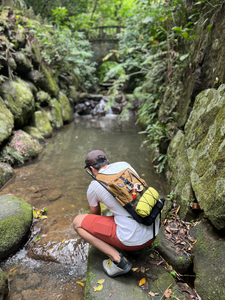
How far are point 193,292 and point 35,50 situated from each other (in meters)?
10.2

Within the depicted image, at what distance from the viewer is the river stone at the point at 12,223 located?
259 cm

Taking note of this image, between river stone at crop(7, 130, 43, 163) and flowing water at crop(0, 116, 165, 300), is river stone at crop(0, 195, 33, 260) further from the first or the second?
river stone at crop(7, 130, 43, 163)

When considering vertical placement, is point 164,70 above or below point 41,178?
above

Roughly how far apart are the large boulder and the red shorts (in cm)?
410

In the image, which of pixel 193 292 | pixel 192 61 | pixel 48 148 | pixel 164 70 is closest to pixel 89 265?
pixel 193 292

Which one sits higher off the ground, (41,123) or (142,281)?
(142,281)

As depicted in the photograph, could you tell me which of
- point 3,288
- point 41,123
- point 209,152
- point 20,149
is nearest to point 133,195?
point 209,152

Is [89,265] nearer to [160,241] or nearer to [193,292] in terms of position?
[160,241]

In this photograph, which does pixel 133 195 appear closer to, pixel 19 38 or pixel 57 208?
pixel 57 208

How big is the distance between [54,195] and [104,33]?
2120 centimetres

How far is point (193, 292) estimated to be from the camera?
1858mm

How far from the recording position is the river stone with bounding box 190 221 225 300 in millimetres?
1672

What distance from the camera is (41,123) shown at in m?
8.34

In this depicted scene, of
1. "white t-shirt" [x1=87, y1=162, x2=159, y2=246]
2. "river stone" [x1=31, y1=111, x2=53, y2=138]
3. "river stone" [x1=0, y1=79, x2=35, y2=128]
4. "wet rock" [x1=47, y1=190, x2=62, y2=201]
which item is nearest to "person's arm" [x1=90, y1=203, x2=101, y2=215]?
"white t-shirt" [x1=87, y1=162, x2=159, y2=246]
